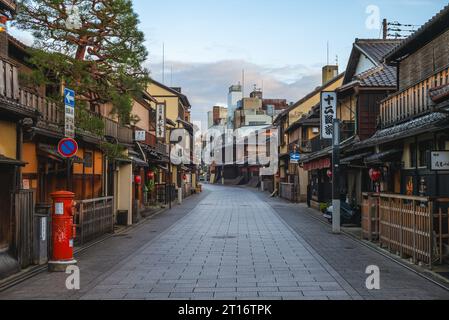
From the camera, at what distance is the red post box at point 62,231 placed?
12.0m

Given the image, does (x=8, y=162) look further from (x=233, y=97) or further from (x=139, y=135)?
(x=233, y=97)

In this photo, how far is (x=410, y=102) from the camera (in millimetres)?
17766

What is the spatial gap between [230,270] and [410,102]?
9557 millimetres

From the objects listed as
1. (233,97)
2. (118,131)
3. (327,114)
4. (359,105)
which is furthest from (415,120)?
(233,97)

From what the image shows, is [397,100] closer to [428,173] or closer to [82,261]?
[428,173]

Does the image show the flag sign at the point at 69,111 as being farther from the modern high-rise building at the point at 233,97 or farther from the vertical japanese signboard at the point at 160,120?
the modern high-rise building at the point at 233,97

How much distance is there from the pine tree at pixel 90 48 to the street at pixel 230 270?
5.22 meters

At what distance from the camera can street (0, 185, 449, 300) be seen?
9453mm

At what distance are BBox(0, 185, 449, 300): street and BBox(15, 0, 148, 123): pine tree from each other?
5220 mm

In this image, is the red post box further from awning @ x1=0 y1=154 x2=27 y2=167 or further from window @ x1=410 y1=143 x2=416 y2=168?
window @ x1=410 y1=143 x2=416 y2=168

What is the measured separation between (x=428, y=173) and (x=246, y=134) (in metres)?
79.6

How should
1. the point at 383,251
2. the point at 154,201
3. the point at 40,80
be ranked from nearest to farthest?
the point at 383,251 → the point at 40,80 → the point at 154,201

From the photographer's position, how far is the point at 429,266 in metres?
11.8
